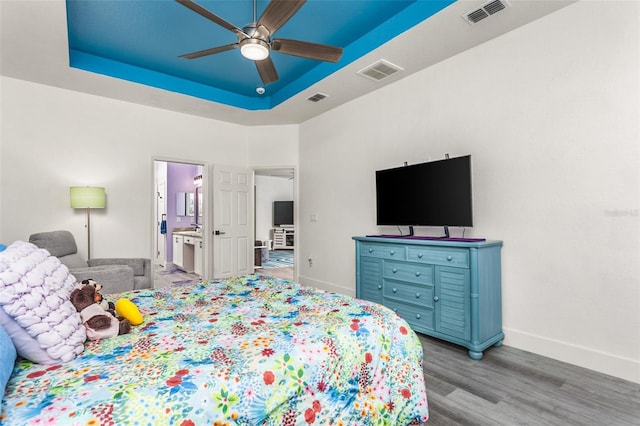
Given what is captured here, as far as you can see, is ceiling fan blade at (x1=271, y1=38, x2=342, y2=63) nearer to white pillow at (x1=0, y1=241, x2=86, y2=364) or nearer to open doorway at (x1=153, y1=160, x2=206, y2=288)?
white pillow at (x1=0, y1=241, x2=86, y2=364)

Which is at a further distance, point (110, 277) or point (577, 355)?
point (110, 277)

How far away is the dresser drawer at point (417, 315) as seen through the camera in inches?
114

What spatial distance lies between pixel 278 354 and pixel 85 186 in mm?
4243

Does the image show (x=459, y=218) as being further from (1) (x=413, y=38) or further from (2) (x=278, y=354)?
(2) (x=278, y=354)

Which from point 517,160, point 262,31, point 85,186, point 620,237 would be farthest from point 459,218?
point 85,186

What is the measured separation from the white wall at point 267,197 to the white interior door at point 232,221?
454 centimetres

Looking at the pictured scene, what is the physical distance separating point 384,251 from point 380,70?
6.68ft

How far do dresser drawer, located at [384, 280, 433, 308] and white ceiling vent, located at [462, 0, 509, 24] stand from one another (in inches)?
91.8

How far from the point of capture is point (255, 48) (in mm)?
2357

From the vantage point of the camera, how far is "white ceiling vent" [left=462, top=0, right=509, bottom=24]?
8.16 feet

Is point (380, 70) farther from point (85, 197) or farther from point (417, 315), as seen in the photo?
point (85, 197)

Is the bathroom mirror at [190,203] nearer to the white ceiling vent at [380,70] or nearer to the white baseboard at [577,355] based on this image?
the white ceiling vent at [380,70]

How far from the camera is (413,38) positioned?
2953 millimetres

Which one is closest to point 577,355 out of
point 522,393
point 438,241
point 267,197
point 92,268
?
point 522,393
